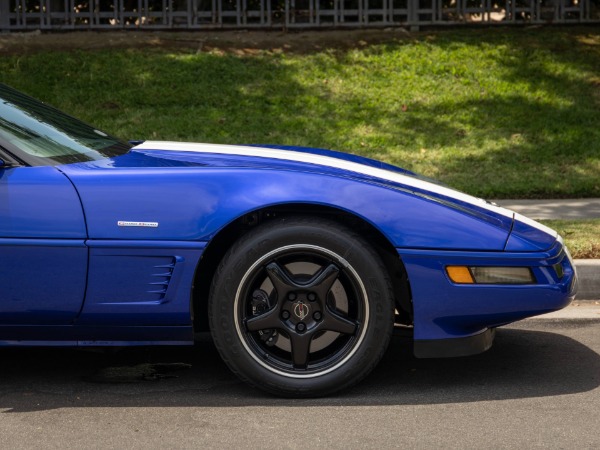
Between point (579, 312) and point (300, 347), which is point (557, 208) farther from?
point (300, 347)

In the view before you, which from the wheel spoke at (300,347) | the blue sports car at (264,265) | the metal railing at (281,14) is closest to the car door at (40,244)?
the blue sports car at (264,265)

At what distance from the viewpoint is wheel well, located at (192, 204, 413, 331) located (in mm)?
4488

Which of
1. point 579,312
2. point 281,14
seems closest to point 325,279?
point 579,312

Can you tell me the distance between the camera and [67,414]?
4301 millimetres

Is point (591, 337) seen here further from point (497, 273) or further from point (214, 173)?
point (214, 173)

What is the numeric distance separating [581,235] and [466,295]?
10.0ft

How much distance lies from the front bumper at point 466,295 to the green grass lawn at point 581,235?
234 centimetres

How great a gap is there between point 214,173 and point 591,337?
89.6 inches

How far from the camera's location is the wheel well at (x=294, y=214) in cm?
449

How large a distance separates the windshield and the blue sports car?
0.04 metres

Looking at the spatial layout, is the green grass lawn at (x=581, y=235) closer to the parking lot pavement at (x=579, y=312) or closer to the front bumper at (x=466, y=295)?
the parking lot pavement at (x=579, y=312)

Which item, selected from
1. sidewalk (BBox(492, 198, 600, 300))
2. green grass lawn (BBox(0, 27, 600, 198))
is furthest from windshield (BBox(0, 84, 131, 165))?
green grass lawn (BBox(0, 27, 600, 198))

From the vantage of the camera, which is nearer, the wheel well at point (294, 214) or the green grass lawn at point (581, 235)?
the wheel well at point (294, 214)

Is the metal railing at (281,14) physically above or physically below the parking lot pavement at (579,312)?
above
